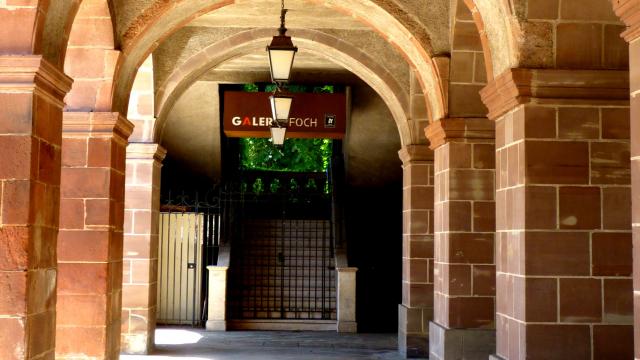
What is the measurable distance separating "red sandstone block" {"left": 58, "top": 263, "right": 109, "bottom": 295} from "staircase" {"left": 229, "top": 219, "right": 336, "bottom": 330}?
6.75 metres

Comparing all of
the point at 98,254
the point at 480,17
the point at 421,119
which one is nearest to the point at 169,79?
the point at 421,119

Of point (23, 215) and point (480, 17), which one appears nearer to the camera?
point (23, 215)

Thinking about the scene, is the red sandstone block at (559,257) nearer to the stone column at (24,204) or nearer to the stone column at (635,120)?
the stone column at (635,120)

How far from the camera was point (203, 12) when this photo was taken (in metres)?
8.51

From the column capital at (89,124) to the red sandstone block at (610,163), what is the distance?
3.98m

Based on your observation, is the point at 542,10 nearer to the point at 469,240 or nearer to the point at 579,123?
the point at 579,123

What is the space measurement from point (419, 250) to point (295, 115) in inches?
162

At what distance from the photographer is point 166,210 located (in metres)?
14.1

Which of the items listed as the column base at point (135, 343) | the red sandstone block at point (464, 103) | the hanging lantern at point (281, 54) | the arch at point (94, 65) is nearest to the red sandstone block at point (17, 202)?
the arch at point (94, 65)

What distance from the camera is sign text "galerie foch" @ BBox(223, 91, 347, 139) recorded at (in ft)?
44.6

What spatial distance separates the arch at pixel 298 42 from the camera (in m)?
10.6

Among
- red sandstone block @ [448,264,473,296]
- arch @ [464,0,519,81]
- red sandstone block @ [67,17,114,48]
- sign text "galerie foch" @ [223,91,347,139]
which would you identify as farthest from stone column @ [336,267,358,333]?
arch @ [464,0,519,81]

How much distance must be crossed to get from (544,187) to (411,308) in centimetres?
524

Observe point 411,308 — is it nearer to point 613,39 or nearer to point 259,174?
point 613,39
